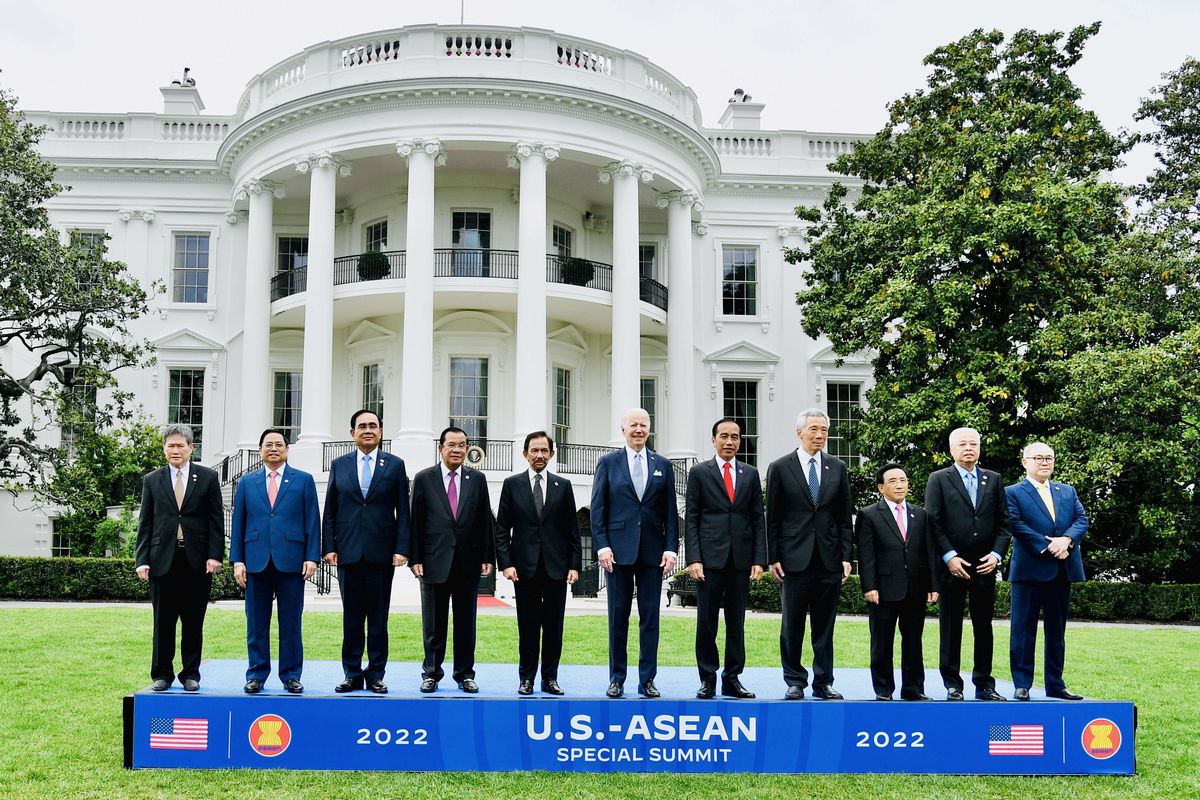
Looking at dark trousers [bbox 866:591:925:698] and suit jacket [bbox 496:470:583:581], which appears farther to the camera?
suit jacket [bbox 496:470:583:581]

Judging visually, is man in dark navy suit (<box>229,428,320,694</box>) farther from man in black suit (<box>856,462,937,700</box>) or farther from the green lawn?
man in black suit (<box>856,462,937,700</box>)

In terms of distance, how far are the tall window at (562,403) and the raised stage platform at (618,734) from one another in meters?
19.2

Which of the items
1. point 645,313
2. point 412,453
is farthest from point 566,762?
point 645,313

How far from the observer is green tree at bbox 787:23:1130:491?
1970cm

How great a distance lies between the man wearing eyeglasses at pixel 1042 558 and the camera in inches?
324

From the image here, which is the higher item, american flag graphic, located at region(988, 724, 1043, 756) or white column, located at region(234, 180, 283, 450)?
white column, located at region(234, 180, 283, 450)

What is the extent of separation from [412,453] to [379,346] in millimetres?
4972

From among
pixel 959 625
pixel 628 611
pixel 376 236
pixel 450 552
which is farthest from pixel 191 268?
pixel 959 625

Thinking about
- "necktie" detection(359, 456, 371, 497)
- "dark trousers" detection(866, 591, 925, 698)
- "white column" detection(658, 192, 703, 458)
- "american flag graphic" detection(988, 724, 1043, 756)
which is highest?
"white column" detection(658, 192, 703, 458)

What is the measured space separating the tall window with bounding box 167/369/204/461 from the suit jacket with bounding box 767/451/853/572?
23097 millimetres

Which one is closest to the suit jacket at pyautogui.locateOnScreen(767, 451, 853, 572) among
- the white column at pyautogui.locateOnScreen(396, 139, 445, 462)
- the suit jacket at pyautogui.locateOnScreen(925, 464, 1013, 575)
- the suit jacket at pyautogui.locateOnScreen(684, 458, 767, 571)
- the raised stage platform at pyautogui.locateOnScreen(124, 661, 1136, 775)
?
the suit jacket at pyautogui.locateOnScreen(684, 458, 767, 571)

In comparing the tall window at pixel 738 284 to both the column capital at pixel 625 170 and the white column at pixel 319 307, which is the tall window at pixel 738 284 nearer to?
the column capital at pixel 625 170

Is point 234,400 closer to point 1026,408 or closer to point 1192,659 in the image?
point 1026,408

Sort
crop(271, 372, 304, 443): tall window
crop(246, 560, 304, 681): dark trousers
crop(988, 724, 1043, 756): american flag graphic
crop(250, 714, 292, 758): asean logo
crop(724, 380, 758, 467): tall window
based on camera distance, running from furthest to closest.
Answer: crop(724, 380, 758, 467): tall window < crop(271, 372, 304, 443): tall window < crop(246, 560, 304, 681): dark trousers < crop(988, 724, 1043, 756): american flag graphic < crop(250, 714, 292, 758): asean logo
